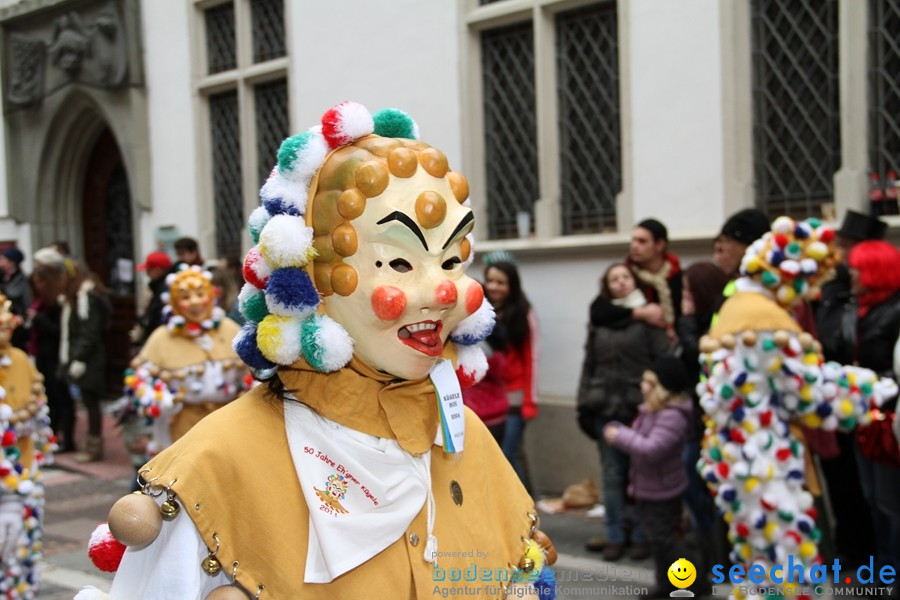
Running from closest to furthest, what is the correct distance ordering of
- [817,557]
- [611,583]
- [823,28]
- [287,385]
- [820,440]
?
[287,385] → [817,557] → [820,440] → [611,583] → [823,28]

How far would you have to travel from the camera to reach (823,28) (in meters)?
6.42

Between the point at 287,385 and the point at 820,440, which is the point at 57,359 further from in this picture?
the point at 287,385

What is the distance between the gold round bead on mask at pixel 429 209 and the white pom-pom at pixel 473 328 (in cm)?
33

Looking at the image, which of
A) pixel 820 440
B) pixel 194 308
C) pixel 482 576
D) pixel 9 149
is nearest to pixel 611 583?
pixel 820 440

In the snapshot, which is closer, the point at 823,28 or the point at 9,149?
the point at 823,28

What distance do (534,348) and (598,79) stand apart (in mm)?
2156

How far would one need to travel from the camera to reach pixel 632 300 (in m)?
6.04

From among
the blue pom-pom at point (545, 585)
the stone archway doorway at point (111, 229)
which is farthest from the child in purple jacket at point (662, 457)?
the stone archway doorway at point (111, 229)

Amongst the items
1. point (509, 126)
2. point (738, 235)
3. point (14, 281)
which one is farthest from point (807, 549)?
point (14, 281)

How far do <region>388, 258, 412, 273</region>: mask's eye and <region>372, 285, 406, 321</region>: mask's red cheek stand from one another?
0.07 meters

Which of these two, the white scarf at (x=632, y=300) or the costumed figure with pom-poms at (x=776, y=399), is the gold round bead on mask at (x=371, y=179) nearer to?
the costumed figure with pom-poms at (x=776, y=399)

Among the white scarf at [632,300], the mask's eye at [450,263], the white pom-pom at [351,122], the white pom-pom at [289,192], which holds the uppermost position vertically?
the white pom-pom at [351,122]

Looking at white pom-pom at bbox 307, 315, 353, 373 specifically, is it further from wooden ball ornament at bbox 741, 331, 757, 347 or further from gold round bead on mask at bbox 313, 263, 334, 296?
wooden ball ornament at bbox 741, 331, 757, 347

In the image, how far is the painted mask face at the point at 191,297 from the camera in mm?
5957
